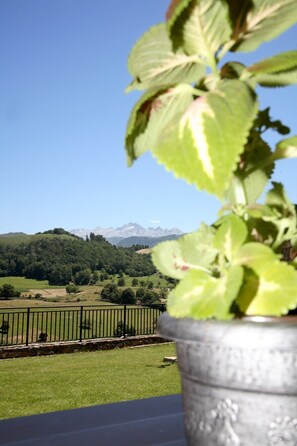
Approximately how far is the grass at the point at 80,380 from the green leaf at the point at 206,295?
659 cm

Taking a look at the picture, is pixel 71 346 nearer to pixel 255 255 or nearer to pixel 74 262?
pixel 255 255

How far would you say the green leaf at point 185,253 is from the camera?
58 cm

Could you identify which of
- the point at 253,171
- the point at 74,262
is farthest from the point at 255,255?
the point at 74,262

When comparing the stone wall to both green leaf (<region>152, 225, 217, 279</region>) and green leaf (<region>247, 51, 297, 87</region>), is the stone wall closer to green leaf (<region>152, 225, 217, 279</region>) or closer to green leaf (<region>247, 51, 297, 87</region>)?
green leaf (<region>152, 225, 217, 279</region>)

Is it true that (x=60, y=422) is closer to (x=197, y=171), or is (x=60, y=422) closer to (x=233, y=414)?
(x=233, y=414)

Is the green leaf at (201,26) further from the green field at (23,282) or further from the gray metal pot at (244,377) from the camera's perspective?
the green field at (23,282)

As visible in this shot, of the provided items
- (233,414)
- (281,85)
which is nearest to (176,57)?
(281,85)

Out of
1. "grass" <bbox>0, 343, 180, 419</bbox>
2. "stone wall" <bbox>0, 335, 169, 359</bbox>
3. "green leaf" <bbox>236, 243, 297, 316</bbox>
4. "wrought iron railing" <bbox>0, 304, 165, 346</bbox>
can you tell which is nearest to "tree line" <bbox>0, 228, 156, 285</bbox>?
"wrought iron railing" <bbox>0, 304, 165, 346</bbox>

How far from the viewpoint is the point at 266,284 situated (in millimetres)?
498

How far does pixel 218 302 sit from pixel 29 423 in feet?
2.40

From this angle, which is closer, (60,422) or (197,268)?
(197,268)

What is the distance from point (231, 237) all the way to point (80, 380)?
29.8ft

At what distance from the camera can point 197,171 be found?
0.44 metres

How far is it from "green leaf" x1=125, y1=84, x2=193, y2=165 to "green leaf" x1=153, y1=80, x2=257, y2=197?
0.05 m
